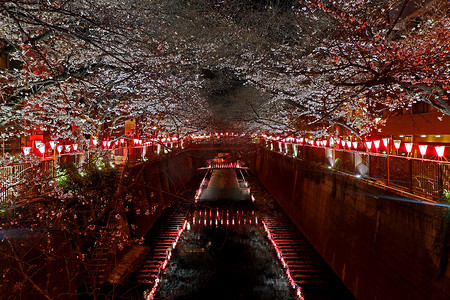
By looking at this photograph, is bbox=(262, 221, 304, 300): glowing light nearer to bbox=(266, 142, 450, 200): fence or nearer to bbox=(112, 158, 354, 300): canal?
bbox=(112, 158, 354, 300): canal

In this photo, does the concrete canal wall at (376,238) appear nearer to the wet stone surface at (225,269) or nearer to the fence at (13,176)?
the wet stone surface at (225,269)

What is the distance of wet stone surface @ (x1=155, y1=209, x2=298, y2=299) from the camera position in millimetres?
12961

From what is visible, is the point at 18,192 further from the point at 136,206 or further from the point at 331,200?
the point at 331,200

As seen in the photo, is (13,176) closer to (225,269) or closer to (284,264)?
(225,269)

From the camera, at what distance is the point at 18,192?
29.2ft

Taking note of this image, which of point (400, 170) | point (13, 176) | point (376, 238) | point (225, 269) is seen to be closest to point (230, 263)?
point (225, 269)

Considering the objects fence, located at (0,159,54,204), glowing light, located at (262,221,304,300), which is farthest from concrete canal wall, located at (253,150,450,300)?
fence, located at (0,159,54,204)

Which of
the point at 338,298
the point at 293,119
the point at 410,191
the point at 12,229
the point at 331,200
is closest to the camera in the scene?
the point at 12,229

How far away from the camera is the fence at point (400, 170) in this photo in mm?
7410

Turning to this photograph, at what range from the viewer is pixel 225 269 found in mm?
15281

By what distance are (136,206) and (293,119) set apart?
16.0 metres

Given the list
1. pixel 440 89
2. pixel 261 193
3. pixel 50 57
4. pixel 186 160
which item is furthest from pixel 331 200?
pixel 186 160

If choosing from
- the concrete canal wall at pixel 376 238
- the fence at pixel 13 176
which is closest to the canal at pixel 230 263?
the concrete canal wall at pixel 376 238

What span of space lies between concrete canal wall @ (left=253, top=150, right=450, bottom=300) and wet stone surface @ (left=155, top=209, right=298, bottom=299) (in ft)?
9.05
